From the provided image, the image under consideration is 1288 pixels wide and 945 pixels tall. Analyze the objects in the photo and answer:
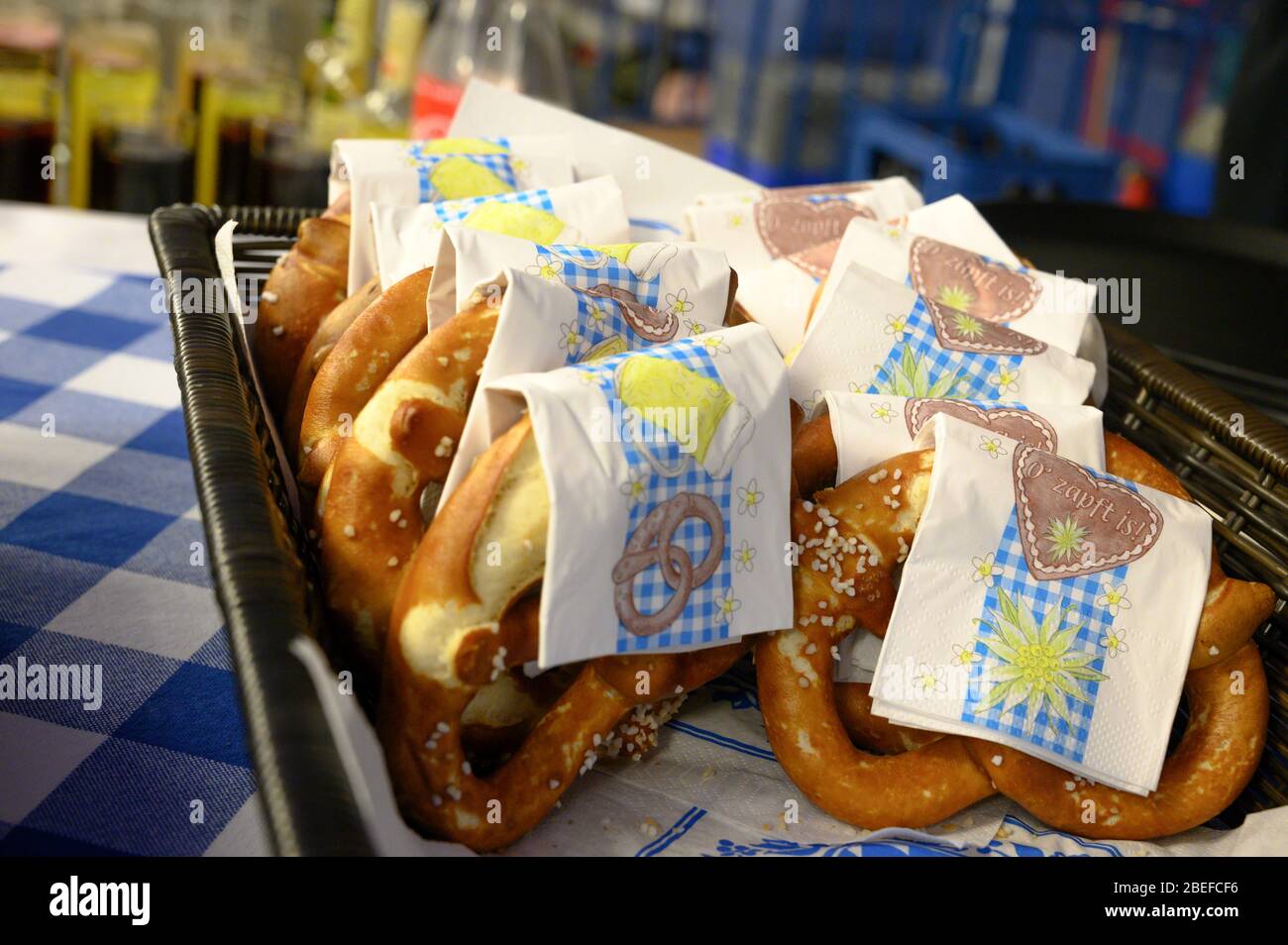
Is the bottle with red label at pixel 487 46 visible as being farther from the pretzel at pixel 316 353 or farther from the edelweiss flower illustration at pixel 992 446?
the edelweiss flower illustration at pixel 992 446

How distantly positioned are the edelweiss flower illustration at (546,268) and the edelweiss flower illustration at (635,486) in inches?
8.6

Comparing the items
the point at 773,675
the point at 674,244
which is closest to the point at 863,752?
the point at 773,675

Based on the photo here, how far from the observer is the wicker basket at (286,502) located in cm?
54

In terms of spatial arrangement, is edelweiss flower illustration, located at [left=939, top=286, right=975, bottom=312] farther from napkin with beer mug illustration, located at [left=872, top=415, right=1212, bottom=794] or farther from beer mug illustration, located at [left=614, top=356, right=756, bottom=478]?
beer mug illustration, located at [left=614, top=356, right=756, bottom=478]

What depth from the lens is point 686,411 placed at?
763 mm

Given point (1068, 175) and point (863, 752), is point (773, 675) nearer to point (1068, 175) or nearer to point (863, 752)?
point (863, 752)

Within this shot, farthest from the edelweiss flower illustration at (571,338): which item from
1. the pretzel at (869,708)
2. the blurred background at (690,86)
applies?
the blurred background at (690,86)

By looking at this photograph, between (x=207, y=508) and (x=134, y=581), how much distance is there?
1.14 ft

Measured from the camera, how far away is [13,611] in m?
0.93

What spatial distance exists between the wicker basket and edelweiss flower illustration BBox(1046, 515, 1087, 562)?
0.79 feet

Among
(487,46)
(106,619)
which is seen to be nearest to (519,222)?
(106,619)

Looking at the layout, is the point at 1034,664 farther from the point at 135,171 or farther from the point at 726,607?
the point at 135,171

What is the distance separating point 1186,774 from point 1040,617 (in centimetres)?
19

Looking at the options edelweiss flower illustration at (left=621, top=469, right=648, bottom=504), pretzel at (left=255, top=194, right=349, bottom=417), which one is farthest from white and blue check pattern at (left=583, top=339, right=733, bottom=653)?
pretzel at (left=255, top=194, right=349, bottom=417)
